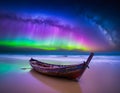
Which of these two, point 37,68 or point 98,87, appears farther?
point 37,68

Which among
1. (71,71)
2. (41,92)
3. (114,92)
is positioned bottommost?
(114,92)

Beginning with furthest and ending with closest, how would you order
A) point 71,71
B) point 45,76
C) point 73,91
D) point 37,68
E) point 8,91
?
1. point 37,68
2. point 45,76
3. point 71,71
4. point 73,91
5. point 8,91

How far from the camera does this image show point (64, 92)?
2.81 meters

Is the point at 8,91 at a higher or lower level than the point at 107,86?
higher

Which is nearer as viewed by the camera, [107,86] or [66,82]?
[107,86]

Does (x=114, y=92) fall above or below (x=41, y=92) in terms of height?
below

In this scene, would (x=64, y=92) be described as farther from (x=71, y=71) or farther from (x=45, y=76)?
(x=45, y=76)

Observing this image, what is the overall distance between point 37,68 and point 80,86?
5.94ft

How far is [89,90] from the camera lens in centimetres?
291

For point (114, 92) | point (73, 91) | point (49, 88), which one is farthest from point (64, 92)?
point (114, 92)

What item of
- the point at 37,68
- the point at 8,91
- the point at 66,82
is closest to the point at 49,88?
the point at 66,82

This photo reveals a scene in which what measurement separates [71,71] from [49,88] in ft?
2.27

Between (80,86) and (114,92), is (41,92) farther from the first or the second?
(114,92)

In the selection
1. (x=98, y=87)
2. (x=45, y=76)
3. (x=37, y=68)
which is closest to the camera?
(x=98, y=87)
